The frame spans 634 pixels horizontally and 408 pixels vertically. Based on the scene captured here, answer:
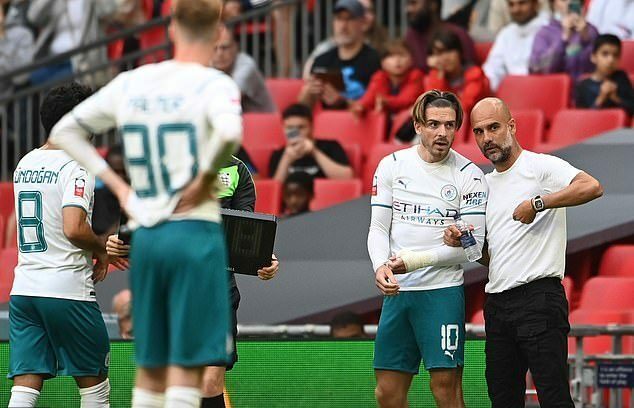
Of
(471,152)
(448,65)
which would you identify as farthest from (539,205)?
(448,65)

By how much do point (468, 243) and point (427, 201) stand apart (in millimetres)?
419

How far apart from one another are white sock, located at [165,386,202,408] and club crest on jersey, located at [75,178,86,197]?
1.85 metres

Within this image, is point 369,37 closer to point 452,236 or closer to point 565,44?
point 565,44

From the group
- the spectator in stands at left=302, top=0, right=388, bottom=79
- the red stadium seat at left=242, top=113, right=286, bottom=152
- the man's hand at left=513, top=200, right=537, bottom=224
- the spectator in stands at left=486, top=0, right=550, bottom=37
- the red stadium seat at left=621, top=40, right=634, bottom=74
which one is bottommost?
the man's hand at left=513, top=200, right=537, bottom=224

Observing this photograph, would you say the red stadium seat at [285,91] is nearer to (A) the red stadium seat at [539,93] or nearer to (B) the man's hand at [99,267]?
(A) the red stadium seat at [539,93]

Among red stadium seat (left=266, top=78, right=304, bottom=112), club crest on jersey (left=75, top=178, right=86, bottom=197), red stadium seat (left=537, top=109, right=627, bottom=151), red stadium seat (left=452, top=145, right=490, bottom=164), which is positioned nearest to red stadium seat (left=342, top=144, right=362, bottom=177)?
red stadium seat (left=452, top=145, right=490, bottom=164)

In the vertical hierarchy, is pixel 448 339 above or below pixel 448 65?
below

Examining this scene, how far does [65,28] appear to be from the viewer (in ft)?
52.3

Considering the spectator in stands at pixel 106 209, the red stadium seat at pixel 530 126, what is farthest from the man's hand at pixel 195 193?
the red stadium seat at pixel 530 126

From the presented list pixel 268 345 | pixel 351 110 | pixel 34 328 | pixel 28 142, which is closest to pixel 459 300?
pixel 268 345

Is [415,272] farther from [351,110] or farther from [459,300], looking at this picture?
[351,110]

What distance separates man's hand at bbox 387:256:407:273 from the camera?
7.98 meters

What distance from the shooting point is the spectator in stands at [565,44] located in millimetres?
13578

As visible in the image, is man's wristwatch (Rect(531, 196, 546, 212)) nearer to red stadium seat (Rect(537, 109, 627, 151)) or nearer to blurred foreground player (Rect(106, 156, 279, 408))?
blurred foreground player (Rect(106, 156, 279, 408))
